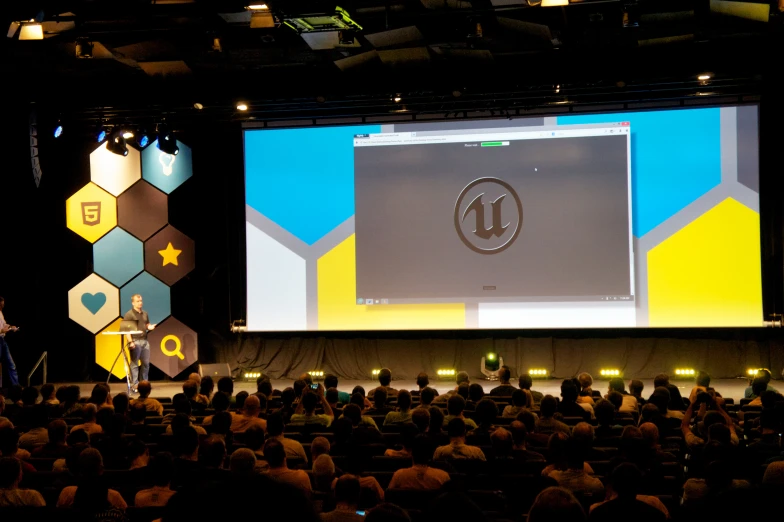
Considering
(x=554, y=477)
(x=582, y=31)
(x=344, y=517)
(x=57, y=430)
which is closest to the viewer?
(x=344, y=517)

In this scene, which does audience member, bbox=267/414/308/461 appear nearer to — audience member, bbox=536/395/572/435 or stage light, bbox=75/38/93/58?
audience member, bbox=536/395/572/435

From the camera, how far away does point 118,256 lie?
43.9 feet

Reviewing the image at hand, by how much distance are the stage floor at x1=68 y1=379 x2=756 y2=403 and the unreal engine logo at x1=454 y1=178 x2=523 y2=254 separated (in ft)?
6.84

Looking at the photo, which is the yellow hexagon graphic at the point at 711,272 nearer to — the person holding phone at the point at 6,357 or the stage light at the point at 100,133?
the stage light at the point at 100,133

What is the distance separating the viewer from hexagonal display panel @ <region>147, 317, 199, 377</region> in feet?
43.1

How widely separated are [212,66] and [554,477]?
8.86 m

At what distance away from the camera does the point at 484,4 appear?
387 inches

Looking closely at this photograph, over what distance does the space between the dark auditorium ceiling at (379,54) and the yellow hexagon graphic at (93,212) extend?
1662 mm

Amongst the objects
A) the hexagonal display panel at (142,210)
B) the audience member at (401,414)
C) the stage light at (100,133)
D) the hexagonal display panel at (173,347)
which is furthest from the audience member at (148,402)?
the hexagonal display panel at (142,210)

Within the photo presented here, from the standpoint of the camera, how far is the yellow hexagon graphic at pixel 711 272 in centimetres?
1129

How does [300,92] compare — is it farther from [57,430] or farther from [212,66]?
[57,430]

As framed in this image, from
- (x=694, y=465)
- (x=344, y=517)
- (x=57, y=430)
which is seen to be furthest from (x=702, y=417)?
(x=57, y=430)

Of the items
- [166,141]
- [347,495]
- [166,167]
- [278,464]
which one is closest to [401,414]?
[278,464]

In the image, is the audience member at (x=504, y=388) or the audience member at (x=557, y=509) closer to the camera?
the audience member at (x=557, y=509)
